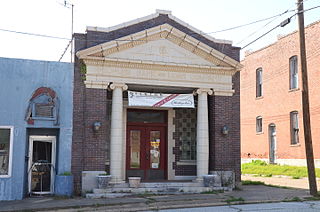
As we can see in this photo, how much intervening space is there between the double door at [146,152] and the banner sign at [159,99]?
2.08 m

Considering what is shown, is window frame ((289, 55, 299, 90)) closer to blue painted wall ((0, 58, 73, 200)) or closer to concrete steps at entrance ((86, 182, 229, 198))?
concrete steps at entrance ((86, 182, 229, 198))

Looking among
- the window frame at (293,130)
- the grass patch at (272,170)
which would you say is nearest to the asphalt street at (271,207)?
the grass patch at (272,170)

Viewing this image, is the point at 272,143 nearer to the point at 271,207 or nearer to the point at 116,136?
the point at 116,136

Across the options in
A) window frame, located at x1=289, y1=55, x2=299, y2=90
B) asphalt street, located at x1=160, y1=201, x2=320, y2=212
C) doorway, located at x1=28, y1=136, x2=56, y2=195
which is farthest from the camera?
window frame, located at x1=289, y1=55, x2=299, y2=90

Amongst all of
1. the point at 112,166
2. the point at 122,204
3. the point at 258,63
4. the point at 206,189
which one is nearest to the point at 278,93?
the point at 258,63

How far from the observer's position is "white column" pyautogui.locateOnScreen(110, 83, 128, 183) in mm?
15281

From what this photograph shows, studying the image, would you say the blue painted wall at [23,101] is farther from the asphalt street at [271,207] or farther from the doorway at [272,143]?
the doorway at [272,143]

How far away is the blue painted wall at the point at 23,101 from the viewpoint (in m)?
14.3

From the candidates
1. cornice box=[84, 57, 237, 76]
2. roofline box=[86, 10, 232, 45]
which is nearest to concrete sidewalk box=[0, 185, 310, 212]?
cornice box=[84, 57, 237, 76]

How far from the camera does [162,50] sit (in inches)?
645

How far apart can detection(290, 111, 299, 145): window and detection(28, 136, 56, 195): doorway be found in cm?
1759

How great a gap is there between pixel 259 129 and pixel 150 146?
636 inches

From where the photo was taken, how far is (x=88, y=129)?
1539cm

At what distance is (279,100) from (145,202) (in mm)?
18397
